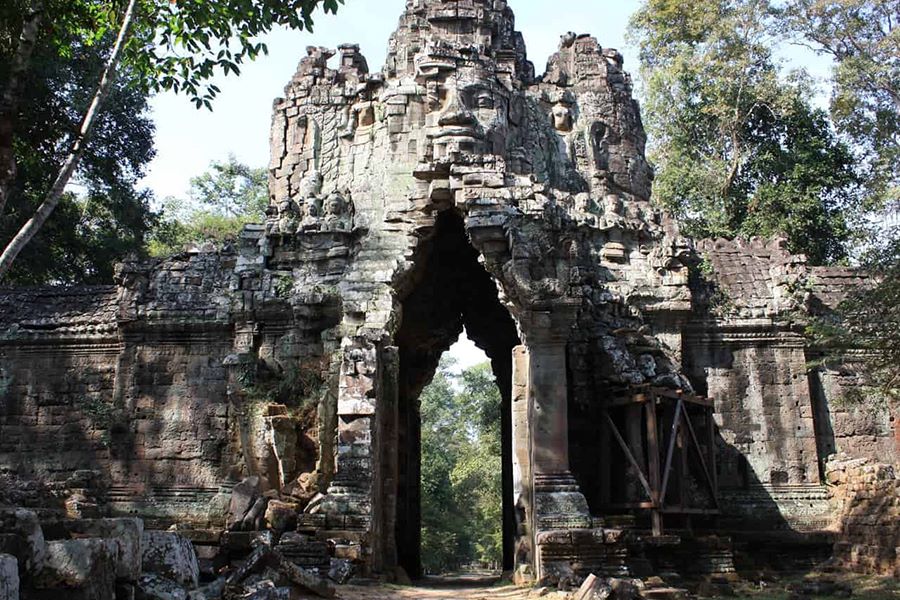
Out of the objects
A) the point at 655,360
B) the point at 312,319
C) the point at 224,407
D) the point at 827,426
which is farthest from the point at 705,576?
the point at 224,407

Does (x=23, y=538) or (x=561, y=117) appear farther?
(x=561, y=117)

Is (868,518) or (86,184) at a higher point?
(86,184)

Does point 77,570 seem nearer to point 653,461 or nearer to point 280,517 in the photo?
point 280,517

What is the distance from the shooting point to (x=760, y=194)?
75.4 feet

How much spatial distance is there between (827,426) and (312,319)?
8592 mm

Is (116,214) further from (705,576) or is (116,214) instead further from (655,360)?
(705,576)

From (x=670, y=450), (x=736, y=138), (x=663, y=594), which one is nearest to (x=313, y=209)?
(x=670, y=450)

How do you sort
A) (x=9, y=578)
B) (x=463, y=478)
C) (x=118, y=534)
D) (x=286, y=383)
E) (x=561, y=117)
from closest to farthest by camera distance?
1. (x=9, y=578)
2. (x=118, y=534)
3. (x=286, y=383)
4. (x=561, y=117)
5. (x=463, y=478)

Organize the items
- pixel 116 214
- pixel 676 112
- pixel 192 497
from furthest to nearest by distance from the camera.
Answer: pixel 676 112, pixel 116 214, pixel 192 497

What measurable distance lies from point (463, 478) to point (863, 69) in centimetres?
1925

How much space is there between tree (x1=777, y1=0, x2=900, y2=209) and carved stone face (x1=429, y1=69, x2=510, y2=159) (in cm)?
1281

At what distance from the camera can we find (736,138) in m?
24.6

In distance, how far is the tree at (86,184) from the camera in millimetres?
19953

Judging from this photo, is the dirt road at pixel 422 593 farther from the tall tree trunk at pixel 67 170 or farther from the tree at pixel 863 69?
the tree at pixel 863 69
